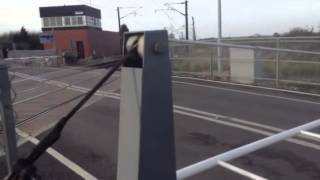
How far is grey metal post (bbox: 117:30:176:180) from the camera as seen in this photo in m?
1.72

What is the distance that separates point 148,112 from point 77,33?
7475 centimetres

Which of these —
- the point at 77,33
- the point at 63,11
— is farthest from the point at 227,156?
the point at 63,11

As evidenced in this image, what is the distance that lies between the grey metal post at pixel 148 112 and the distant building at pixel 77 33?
57334mm

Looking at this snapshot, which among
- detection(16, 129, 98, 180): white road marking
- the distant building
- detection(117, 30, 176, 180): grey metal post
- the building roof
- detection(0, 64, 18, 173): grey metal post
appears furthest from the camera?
the building roof

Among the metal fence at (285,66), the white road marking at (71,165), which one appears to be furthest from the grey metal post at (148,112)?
the metal fence at (285,66)

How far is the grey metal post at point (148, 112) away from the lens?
67.7 inches

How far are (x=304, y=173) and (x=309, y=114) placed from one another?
5099 millimetres

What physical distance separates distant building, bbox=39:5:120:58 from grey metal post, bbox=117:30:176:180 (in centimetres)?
5733

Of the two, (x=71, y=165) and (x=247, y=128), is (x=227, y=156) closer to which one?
(x=71, y=165)

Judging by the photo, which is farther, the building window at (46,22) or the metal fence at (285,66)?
the building window at (46,22)

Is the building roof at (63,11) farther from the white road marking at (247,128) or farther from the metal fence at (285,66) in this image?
the white road marking at (247,128)

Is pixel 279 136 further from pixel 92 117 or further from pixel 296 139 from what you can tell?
pixel 92 117

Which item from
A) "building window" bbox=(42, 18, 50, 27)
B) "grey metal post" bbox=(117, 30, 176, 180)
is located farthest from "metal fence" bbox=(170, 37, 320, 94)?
"building window" bbox=(42, 18, 50, 27)

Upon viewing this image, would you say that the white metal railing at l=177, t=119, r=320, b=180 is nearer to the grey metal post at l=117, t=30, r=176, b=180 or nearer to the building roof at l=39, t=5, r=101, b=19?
the grey metal post at l=117, t=30, r=176, b=180
